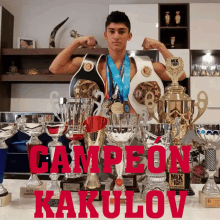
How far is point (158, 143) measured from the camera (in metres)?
0.74

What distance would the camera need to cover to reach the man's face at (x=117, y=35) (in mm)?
1533

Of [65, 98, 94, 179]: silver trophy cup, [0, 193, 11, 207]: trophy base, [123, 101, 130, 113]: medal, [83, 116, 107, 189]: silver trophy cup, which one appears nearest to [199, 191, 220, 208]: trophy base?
[83, 116, 107, 189]: silver trophy cup

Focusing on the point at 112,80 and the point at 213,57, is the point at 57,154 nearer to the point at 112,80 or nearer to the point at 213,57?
the point at 112,80

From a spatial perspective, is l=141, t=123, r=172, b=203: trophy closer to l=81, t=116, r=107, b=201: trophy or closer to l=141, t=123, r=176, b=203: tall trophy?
l=141, t=123, r=176, b=203: tall trophy

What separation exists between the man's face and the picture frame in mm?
2054

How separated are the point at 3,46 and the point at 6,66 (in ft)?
0.82

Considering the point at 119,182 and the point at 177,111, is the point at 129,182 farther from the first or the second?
the point at 177,111

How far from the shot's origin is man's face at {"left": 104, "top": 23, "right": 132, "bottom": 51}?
1.53m

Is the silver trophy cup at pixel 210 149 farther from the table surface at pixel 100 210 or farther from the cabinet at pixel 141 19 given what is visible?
the cabinet at pixel 141 19

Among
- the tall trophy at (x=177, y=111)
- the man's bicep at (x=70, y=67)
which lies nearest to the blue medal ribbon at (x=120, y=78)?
the man's bicep at (x=70, y=67)

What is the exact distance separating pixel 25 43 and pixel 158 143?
3003 mm

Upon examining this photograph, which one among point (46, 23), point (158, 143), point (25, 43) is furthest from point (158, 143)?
point (46, 23)

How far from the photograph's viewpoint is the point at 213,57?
321cm

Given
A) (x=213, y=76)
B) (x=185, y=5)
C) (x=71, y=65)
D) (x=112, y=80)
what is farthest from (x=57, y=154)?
(x=185, y=5)
